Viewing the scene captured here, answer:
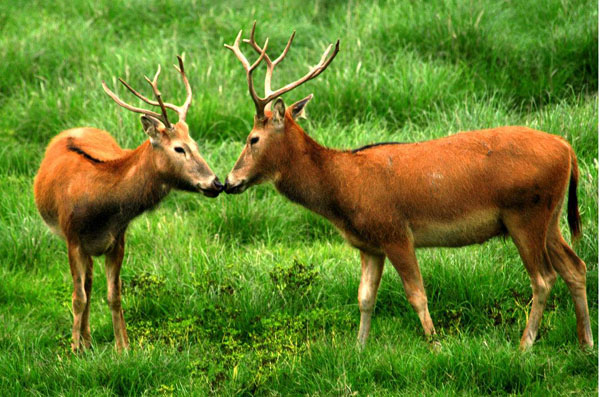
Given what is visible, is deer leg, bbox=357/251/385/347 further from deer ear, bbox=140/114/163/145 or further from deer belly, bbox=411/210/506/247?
deer ear, bbox=140/114/163/145

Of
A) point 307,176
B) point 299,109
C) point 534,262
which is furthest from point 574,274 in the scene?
point 299,109

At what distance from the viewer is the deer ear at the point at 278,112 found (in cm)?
630

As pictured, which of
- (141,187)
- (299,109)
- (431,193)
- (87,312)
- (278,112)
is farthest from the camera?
(87,312)

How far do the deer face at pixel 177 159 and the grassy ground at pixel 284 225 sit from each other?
46cm

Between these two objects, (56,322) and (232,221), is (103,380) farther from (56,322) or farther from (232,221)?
(232,221)

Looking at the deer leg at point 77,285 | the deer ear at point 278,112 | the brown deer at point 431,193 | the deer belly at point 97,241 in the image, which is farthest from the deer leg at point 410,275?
the deer leg at point 77,285

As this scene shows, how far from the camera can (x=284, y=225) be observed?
8055 millimetres

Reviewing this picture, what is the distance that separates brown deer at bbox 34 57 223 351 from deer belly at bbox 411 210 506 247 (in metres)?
1.45

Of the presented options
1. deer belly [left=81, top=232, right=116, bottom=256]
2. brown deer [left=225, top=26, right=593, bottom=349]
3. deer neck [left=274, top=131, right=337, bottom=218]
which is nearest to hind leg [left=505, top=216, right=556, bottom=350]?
brown deer [left=225, top=26, right=593, bottom=349]

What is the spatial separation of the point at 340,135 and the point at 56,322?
3.23 metres

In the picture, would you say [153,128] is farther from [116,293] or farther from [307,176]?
[116,293]

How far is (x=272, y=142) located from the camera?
6434 mm

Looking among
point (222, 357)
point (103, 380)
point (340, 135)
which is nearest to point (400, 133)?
point (340, 135)

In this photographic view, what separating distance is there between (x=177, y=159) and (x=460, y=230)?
2.05 m
